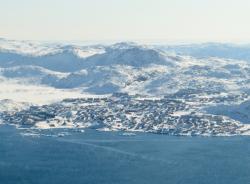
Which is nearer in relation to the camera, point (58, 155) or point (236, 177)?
point (236, 177)

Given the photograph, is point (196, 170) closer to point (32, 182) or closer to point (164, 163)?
point (164, 163)

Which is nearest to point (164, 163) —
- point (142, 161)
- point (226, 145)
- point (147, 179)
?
point (142, 161)

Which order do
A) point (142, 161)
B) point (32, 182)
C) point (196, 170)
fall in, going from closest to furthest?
1. point (32, 182)
2. point (196, 170)
3. point (142, 161)

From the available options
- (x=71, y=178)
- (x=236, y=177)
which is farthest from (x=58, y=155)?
(x=236, y=177)

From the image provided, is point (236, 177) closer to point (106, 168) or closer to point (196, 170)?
point (196, 170)

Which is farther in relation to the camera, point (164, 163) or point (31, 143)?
point (31, 143)

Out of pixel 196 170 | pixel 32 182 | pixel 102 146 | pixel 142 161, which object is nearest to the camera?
pixel 32 182
